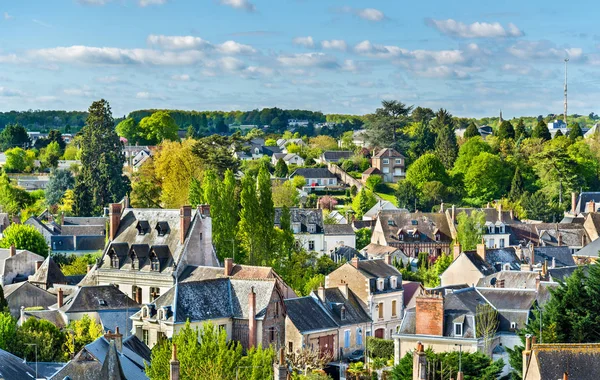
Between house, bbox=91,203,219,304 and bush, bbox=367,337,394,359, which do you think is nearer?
bush, bbox=367,337,394,359

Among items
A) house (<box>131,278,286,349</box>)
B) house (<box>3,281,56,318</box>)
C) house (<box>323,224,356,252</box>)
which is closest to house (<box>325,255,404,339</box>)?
house (<box>131,278,286,349</box>)

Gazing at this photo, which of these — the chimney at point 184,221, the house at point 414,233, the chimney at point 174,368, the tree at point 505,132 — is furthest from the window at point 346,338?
the tree at point 505,132

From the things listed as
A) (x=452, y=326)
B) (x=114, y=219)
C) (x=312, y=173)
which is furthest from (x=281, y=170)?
(x=452, y=326)

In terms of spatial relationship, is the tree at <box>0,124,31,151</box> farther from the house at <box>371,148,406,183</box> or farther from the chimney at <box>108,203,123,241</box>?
the chimney at <box>108,203,123,241</box>

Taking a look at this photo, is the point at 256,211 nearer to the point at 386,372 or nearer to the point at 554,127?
the point at 386,372

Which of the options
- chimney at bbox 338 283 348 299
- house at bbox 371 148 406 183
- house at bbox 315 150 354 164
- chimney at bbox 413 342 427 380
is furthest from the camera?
house at bbox 315 150 354 164

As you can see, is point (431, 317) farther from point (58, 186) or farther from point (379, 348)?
point (58, 186)

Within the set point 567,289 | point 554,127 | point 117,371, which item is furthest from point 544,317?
point 554,127
